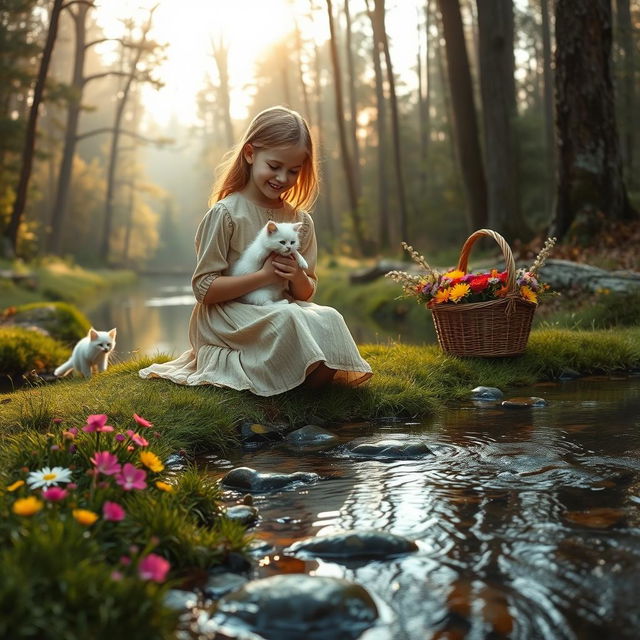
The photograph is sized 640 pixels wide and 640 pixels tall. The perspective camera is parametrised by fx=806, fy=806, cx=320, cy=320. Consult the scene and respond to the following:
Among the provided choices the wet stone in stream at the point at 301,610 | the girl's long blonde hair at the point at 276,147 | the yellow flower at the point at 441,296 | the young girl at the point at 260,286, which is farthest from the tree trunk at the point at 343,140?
the wet stone in stream at the point at 301,610

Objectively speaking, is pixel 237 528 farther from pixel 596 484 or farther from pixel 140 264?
pixel 140 264

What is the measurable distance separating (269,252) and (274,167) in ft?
1.75

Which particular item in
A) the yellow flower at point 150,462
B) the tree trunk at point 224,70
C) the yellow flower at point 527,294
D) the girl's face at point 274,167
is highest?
the tree trunk at point 224,70

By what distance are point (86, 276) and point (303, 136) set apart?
23985mm

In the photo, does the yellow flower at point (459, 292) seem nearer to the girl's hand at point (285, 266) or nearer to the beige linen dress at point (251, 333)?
the beige linen dress at point (251, 333)

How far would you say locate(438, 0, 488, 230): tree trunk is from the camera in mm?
13891

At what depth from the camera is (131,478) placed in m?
2.54

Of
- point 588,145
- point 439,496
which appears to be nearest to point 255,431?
point 439,496

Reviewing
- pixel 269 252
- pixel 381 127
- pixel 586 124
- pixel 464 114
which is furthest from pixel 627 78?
pixel 269 252

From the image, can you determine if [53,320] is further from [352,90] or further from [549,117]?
[352,90]

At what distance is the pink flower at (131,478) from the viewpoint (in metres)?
2.51

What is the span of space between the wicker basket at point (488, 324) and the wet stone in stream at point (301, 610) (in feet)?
13.3

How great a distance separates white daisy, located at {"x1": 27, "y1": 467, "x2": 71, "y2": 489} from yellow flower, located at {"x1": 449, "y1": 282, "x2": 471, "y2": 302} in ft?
13.2

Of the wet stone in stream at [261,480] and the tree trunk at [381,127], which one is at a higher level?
the tree trunk at [381,127]
